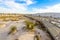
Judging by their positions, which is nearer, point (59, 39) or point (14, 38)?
point (59, 39)

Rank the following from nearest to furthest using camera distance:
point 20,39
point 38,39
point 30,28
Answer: point 38,39 → point 20,39 → point 30,28

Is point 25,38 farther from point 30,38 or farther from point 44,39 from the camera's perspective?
point 44,39

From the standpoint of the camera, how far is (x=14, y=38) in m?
17.9

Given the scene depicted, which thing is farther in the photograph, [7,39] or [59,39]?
[7,39]

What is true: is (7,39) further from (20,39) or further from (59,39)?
(59,39)

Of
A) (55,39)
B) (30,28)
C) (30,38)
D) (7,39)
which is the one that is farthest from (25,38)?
(30,28)

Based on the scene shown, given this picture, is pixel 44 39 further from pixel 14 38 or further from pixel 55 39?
pixel 14 38

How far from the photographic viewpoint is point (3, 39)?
17.9 meters

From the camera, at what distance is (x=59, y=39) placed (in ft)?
49.5

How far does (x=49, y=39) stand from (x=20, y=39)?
9.76 ft

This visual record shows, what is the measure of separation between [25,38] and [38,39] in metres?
2.11

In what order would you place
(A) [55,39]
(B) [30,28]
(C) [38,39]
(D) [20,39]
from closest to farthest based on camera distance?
(A) [55,39], (C) [38,39], (D) [20,39], (B) [30,28]

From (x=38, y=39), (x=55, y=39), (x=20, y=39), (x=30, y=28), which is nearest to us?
(x=55, y=39)

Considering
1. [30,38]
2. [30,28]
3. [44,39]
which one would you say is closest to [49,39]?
[44,39]
